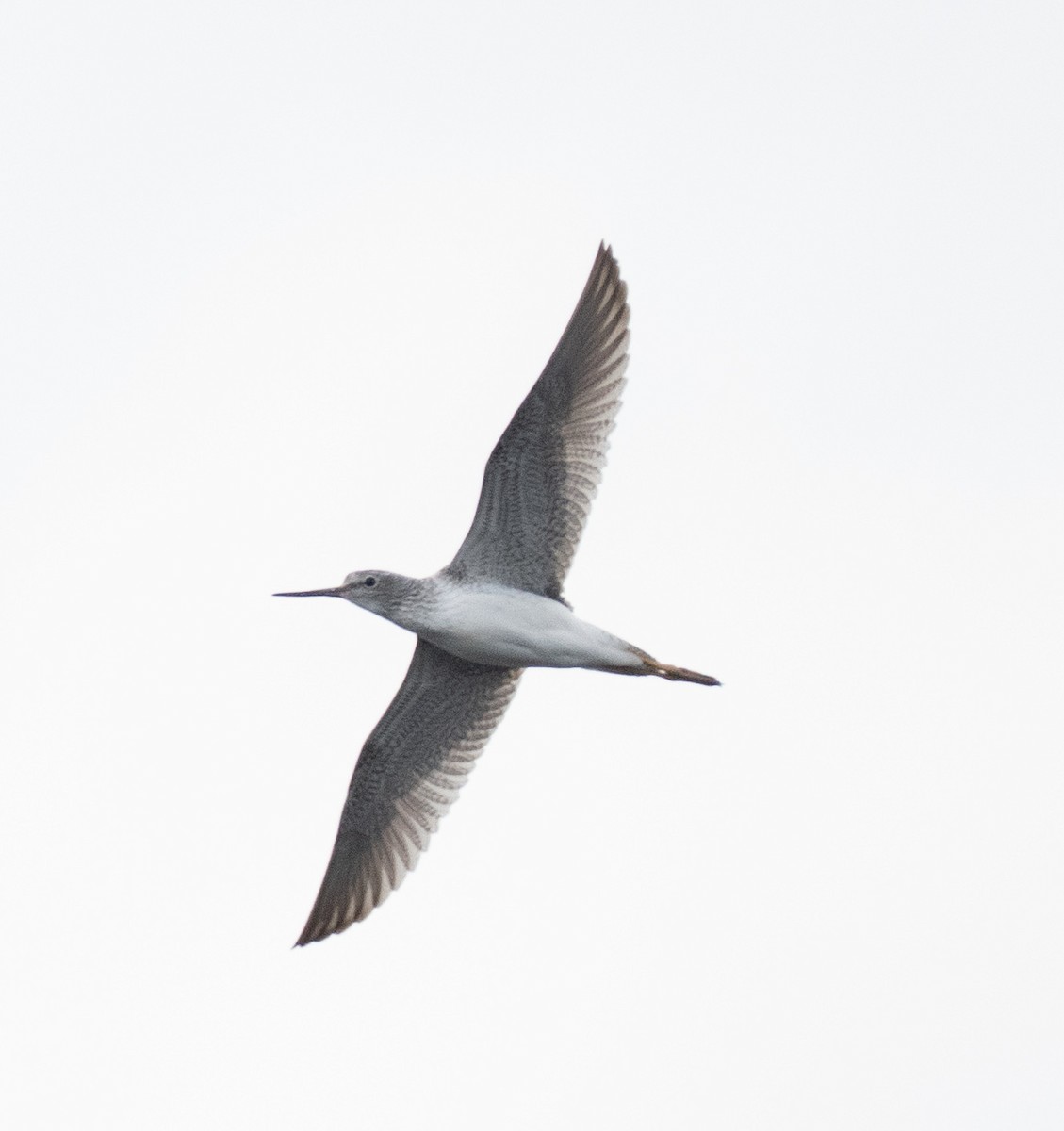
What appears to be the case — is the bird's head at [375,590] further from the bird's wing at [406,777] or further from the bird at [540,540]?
the bird's wing at [406,777]

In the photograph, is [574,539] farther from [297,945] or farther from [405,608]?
[297,945]

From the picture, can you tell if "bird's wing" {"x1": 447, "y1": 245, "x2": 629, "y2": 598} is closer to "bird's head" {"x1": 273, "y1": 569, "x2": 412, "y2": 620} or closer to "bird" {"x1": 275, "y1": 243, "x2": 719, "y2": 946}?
"bird" {"x1": 275, "y1": 243, "x2": 719, "y2": 946}

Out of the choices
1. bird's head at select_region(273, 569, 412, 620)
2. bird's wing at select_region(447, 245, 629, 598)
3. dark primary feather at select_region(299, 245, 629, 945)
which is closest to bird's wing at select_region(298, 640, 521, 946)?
dark primary feather at select_region(299, 245, 629, 945)

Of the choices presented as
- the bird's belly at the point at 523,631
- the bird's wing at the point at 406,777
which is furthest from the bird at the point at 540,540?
the bird's wing at the point at 406,777

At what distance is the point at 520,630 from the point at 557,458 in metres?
1.50

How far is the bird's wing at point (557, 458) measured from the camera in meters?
16.3

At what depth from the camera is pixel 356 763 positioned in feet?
59.3

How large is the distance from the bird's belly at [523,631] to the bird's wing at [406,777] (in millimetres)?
1174

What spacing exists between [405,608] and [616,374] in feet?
9.00

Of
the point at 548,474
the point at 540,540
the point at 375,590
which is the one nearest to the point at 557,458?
the point at 548,474

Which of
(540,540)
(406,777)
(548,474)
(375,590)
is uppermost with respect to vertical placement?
(548,474)

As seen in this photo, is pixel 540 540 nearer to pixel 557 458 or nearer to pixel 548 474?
pixel 548 474

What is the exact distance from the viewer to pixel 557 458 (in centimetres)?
1639

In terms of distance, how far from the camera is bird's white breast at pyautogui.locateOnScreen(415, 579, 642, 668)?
53.4 feet
